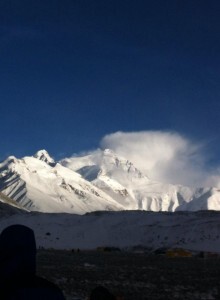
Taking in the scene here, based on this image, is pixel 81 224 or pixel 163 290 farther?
pixel 81 224

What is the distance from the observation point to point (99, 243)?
72.8 m

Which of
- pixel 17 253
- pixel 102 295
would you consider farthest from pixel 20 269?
pixel 102 295

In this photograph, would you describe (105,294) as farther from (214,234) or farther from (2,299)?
(214,234)

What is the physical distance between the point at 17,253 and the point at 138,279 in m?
29.4

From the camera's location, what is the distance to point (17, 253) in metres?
3.84

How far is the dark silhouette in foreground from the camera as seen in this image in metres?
3.70

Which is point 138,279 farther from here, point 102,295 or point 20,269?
point 20,269

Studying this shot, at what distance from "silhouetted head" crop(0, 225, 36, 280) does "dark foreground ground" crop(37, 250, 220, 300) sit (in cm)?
2101

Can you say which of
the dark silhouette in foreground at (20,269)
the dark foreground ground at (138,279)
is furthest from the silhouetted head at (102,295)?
the dark foreground ground at (138,279)

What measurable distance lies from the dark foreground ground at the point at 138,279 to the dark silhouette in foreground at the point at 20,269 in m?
21.0

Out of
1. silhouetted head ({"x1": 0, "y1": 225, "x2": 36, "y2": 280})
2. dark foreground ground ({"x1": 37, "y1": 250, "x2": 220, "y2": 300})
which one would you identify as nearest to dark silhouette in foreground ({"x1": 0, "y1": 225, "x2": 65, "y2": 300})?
silhouetted head ({"x1": 0, "y1": 225, "x2": 36, "y2": 280})

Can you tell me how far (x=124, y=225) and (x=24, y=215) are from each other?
63.3ft

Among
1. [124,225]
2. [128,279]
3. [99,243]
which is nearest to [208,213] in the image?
[124,225]

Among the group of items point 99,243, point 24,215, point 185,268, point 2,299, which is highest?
point 24,215
